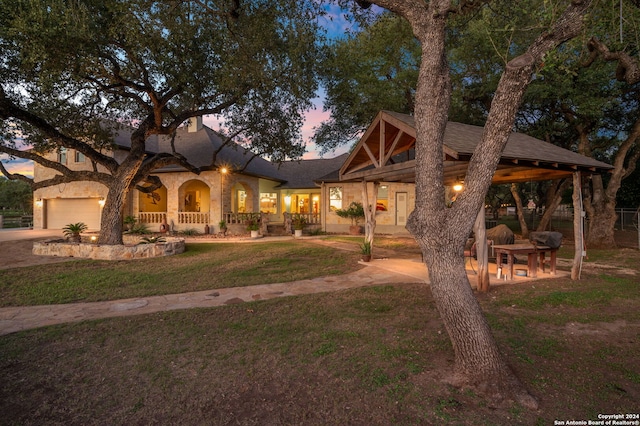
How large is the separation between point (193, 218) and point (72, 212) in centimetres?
851

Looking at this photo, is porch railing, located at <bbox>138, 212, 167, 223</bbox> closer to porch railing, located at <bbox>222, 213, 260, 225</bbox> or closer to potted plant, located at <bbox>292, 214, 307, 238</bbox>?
porch railing, located at <bbox>222, 213, 260, 225</bbox>

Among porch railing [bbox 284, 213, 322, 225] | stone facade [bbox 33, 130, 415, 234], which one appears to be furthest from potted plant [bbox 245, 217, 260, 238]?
porch railing [bbox 284, 213, 322, 225]

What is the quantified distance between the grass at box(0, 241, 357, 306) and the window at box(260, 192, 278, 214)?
39.0 ft

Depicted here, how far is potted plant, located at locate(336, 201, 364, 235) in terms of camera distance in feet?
66.1

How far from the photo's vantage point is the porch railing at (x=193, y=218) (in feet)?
63.9

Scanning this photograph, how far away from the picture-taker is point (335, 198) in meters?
21.7

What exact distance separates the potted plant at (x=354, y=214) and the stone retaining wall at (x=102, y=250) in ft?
37.4

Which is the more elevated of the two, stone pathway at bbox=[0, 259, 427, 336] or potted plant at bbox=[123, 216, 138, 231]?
potted plant at bbox=[123, 216, 138, 231]

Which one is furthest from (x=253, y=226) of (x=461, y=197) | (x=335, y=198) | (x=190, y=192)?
(x=461, y=197)

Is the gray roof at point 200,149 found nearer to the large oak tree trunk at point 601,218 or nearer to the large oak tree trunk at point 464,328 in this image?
the large oak tree trunk at point 464,328

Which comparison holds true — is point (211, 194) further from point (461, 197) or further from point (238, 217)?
point (461, 197)

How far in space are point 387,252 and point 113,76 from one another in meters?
11.7

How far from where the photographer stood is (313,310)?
19.1 feet

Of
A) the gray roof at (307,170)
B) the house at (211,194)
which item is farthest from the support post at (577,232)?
the gray roof at (307,170)
